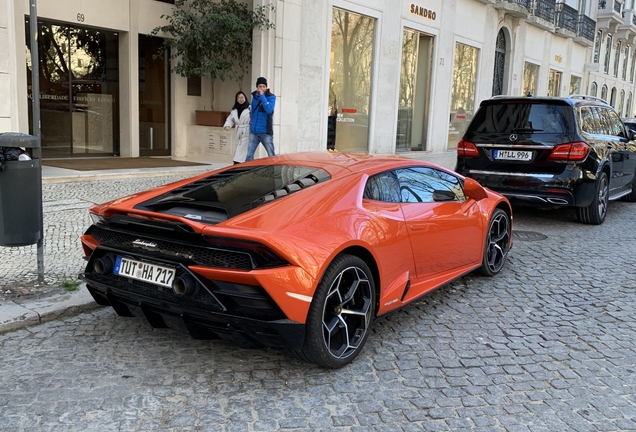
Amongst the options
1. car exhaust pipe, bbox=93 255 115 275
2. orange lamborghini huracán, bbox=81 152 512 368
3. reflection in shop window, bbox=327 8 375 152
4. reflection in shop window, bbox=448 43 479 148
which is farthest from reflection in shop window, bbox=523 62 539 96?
car exhaust pipe, bbox=93 255 115 275

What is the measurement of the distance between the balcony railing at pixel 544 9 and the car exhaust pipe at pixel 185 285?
2673cm

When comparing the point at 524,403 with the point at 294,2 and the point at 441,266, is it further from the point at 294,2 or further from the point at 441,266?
the point at 294,2

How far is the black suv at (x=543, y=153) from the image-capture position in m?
8.03

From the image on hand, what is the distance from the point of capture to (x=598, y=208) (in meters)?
8.75

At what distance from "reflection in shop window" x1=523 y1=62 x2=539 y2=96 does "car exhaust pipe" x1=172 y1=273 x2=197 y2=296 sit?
1033 inches

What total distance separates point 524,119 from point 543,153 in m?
0.58

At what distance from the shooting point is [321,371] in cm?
372

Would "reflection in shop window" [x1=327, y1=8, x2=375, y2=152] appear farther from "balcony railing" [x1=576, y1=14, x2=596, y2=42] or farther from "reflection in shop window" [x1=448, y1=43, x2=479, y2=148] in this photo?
"balcony railing" [x1=576, y1=14, x2=596, y2=42]

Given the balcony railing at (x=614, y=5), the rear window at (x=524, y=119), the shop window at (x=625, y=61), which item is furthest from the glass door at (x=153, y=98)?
the shop window at (x=625, y=61)

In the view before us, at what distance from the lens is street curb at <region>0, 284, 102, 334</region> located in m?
4.26

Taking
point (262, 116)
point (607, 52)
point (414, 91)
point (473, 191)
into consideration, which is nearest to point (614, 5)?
point (607, 52)

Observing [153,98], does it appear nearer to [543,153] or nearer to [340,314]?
[543,153]

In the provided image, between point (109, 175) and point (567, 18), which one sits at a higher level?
point (567, 18)

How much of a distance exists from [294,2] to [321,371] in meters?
11.9
